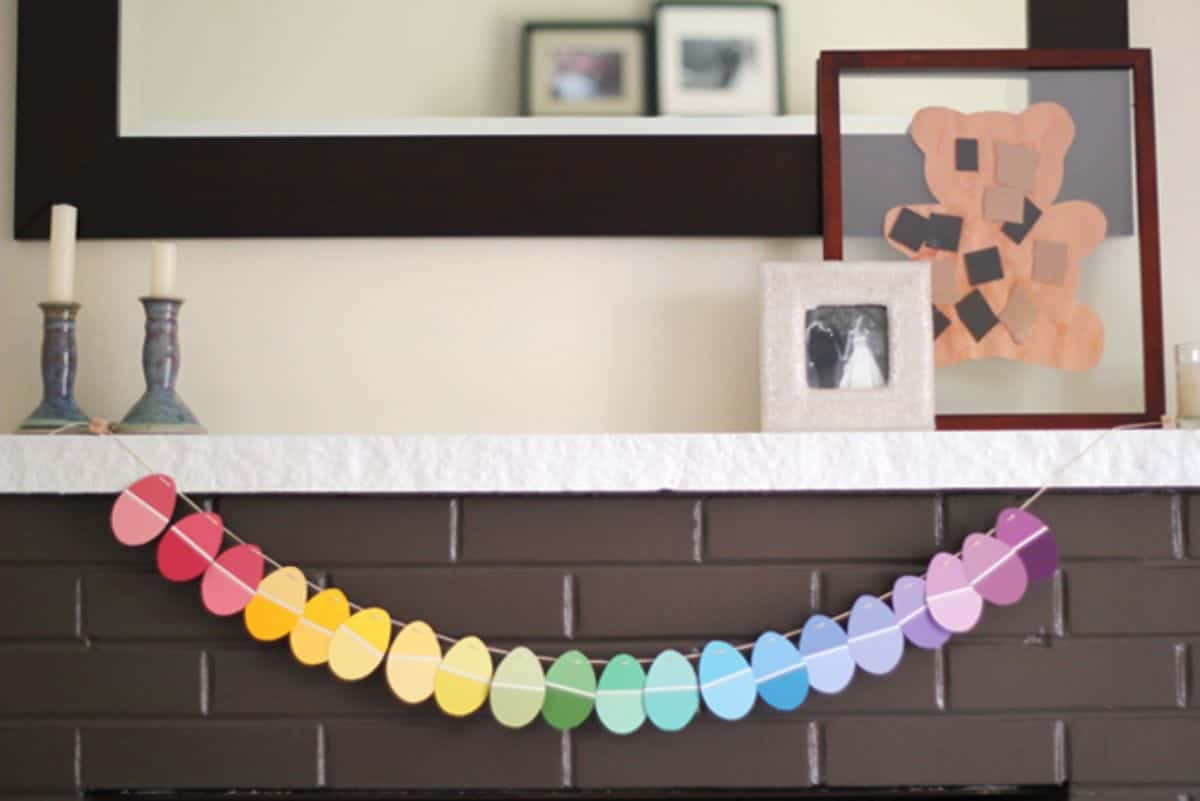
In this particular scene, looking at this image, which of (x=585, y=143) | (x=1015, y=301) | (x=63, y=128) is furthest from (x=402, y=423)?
(x=1015, y=301)

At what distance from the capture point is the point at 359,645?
0.98 meters

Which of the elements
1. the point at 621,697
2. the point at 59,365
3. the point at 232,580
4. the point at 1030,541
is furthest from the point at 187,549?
the point at 1030,541

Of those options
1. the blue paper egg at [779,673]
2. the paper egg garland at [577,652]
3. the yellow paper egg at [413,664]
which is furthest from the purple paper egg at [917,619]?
the yellow paper egg at [413,664]

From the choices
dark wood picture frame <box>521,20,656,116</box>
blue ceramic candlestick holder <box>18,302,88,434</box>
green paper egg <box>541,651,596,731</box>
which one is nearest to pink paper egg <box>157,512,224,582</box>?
blue ceramic candlestick holder <box>18,302,88,434</box>

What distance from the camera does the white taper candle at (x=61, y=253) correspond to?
1.10 m

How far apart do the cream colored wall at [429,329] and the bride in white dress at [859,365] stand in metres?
0.17

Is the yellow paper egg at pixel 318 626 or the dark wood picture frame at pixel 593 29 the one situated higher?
the dark wood picture frame at pixel 593 29

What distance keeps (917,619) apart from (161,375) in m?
0.80

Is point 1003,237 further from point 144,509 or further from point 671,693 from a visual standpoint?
point 144,509

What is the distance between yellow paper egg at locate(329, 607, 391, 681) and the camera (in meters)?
0.98

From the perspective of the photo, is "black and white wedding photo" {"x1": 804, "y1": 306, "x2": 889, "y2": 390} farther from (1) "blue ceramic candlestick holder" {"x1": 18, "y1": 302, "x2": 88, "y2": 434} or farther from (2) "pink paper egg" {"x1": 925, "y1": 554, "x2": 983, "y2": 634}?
(1) "blue ceramic candlestick holder" {"x1": 18, "y1": 302, "x2": 88, "y2": 434}

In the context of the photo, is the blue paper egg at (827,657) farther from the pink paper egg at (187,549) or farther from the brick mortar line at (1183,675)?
the pink paper egg at (187,549)

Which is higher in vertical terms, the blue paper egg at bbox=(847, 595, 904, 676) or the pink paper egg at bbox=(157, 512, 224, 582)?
the pink paper egg at bbox=(157, 512, 224, 582)

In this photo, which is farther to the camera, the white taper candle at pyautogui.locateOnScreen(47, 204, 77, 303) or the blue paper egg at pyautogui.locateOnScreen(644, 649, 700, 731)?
the white taper candle at pyautogui.locateOnScreen(47, 204, 77, 303)
